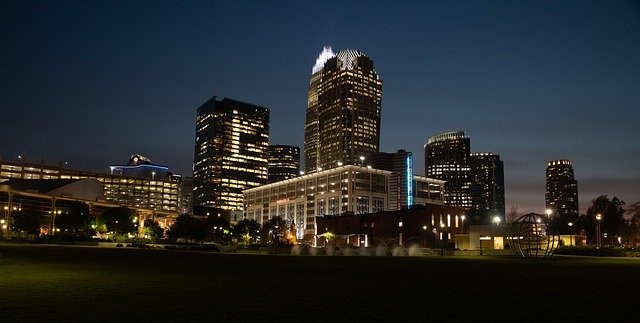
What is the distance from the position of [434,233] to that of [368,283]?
92.2 metres

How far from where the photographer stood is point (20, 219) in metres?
107

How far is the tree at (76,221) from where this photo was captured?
111375mm

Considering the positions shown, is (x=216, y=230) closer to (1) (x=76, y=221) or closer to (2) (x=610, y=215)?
(1) (x=76, y=221)

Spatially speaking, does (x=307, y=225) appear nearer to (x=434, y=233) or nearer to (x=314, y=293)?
(x=434, y=233)

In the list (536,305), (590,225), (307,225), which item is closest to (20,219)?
(307,225)

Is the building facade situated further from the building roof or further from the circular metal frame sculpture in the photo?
the building roof

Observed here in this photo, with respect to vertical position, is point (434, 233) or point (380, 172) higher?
point (380, 172)

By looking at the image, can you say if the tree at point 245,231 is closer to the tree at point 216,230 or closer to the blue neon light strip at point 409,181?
the tree at point 216,230

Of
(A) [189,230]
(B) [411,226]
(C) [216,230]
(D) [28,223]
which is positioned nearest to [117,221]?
(D) [28,223]

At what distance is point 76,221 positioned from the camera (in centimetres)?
11156

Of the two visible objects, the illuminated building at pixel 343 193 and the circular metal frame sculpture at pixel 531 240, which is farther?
the illuminated building at pixel 343 193

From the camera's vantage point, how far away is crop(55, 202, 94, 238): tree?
111 m

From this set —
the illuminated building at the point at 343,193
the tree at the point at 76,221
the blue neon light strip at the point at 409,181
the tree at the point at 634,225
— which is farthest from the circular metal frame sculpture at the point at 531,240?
the illuminated building at the point at 343,193

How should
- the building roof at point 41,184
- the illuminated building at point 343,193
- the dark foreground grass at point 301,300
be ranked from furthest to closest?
the illuminated building at point 343,193
the building roof at point 41,184
the dark foreground grass at point 301,300
